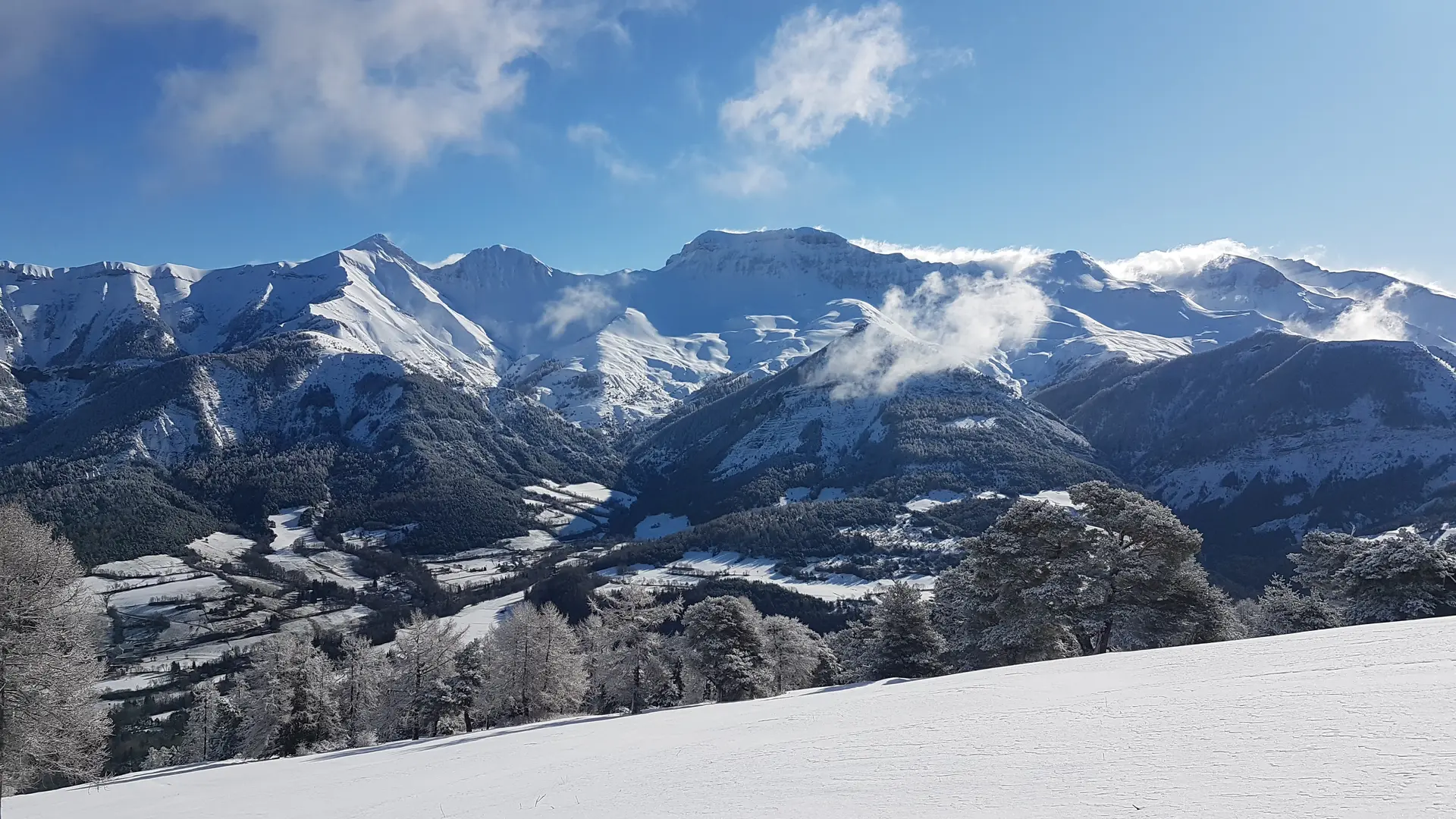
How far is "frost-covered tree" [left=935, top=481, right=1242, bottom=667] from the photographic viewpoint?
3897cm

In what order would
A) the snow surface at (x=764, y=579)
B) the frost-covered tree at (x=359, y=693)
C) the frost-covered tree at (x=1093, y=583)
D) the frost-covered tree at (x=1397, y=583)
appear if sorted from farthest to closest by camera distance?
1. the snow surface at (x=764, y=579)
2. the frost-covered tree at (x=359, y=693)
3. the frost-covered tree at (x=1397, y=583)
4. the frost-covered tree at (x=1093, y=583)

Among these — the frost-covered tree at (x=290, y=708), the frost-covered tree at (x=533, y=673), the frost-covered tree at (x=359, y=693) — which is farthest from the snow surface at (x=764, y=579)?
the frost-covered tree at (x=290, y=708)

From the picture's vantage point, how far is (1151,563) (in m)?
39.1

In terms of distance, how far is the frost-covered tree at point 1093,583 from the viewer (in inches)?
1534

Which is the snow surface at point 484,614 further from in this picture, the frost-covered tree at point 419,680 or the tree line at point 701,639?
the frost-covered tree at point 419,680

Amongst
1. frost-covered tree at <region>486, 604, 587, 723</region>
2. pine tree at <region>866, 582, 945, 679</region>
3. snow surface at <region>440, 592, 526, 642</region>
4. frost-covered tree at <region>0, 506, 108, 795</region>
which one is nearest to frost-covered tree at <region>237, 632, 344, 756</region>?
frost-covered tree at <region>486, 604, 587, 723</region>

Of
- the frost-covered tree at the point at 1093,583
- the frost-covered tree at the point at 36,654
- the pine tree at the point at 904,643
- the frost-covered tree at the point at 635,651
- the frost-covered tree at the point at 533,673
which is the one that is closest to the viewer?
the frost-covered tree at the point at 36,654

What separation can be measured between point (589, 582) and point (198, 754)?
9815 cm

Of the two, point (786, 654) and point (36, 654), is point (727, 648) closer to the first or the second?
point (786, 654)

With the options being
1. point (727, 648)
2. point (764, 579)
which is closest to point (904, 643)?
point (727, 648)

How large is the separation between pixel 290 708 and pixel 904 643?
42.3 m

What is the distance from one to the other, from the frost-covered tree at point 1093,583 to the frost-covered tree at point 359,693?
45.9m

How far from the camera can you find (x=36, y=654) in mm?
24859

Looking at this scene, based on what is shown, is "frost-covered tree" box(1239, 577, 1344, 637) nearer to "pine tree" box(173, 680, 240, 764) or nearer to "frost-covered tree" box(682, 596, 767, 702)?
"frost-covered tree" box(682, 596, 767, 702)
